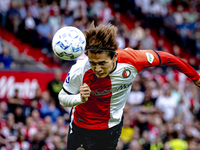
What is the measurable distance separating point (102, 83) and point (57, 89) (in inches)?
222

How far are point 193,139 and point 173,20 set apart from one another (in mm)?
8809

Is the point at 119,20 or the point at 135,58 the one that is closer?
the point at 135,58

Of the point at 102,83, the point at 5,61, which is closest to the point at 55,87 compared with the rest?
the point at 5,61

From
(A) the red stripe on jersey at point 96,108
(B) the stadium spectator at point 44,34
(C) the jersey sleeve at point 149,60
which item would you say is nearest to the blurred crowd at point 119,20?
(B) the stadium spectator at point 44,34

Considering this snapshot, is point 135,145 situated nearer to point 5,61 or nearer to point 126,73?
point 126,73

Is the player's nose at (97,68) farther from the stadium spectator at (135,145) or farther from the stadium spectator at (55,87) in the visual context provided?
the stadium spectator at (55,87)

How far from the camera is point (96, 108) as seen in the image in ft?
14.1

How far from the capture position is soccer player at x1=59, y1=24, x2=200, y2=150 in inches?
149

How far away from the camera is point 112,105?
4305 mm

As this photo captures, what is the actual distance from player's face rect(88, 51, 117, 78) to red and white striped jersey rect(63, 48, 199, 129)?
179 mm

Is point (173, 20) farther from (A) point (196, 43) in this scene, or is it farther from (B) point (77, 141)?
(B) point (77, 141)

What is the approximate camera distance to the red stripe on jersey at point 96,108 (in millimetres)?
4113

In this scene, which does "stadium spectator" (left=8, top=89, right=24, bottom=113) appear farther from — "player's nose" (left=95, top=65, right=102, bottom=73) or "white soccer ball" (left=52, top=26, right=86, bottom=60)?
"white soccer ball" (left=52, top=26, right=86, bottom=60)

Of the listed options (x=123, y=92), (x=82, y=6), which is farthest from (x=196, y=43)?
(x=123, y=92)
